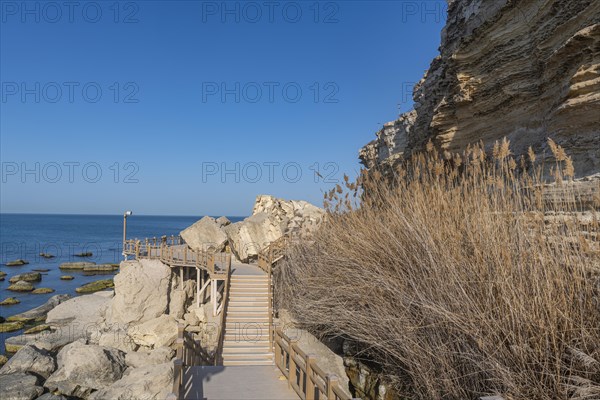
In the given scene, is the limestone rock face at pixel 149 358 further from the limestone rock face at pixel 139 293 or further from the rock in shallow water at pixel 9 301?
the rock in shallow water at pixel 9 301

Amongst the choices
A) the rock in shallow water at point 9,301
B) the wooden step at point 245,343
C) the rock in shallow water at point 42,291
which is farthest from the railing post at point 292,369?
the rock in shallow water at point 42,291

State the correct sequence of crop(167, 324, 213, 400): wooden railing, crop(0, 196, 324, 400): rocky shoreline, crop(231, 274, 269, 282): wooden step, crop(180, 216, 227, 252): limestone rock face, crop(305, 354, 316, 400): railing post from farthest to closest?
crop(180, 216, 227, 252): limestone rock face → crop(231, 274, 269, 282): wooden step → crop(0, 196, 324, 400): rocky shoreline → crop(167, 324, 213, 400): wooden railing → crop(305, 354, 316, 400): railing post

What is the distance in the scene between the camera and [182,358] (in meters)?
6.52

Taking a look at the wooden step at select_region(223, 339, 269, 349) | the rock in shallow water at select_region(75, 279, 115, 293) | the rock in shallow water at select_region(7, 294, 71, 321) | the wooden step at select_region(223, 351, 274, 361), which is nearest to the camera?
the wooden step at select_region(223, 351, 274, 361)

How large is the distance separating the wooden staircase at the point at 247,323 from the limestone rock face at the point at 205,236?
25.9ft

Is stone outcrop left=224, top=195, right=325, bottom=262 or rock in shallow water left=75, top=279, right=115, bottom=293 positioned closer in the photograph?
stone outcrop left=224, top=195, right=325, bottom=262

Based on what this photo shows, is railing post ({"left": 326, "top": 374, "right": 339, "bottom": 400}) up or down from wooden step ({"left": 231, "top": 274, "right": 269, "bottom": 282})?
down

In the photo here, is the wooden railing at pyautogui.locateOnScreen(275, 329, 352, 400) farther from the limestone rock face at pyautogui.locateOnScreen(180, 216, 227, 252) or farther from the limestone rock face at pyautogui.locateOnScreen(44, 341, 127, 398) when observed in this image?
the limestone rock face at pyautogui.locateOnScreen(180, 216, 227, 252)

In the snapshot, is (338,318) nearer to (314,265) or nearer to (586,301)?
(314,265)

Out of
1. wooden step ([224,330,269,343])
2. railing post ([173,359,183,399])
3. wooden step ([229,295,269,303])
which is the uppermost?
railing post ([173,359,183,399])

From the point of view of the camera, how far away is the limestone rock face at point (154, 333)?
17094 mm

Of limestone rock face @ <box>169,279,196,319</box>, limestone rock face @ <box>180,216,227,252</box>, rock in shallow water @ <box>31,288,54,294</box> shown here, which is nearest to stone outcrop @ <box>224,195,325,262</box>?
limestone rock face @ <box>180,216,227,252</box>

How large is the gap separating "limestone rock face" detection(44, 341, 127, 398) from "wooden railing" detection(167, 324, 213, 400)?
529 cm

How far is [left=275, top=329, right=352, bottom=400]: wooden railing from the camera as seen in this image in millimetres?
4723
